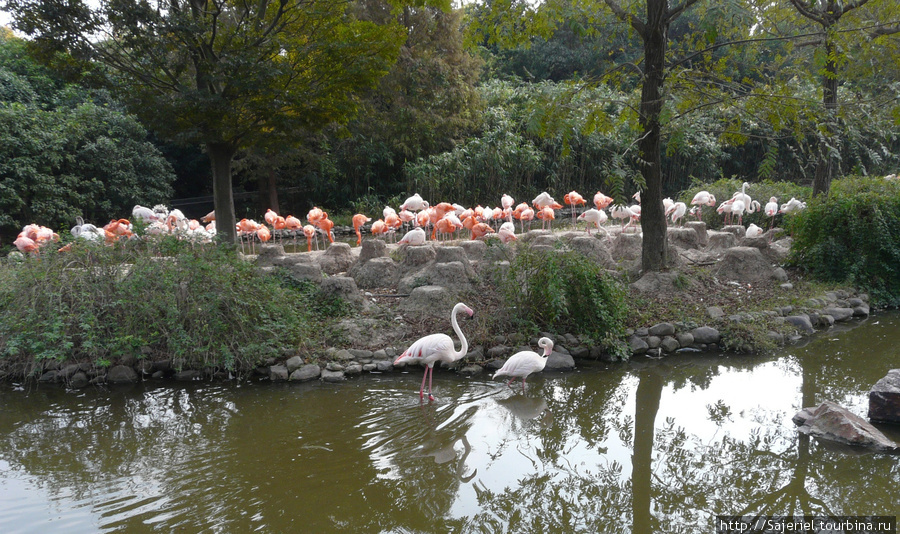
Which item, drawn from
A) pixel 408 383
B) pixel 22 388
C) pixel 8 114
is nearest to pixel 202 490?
pixel 408 383

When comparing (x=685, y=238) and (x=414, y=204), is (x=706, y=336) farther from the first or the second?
(x=414, y=204)

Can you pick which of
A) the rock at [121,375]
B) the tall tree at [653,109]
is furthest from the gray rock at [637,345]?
the rock at [121,375]

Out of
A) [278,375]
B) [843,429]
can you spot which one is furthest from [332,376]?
[843,429]

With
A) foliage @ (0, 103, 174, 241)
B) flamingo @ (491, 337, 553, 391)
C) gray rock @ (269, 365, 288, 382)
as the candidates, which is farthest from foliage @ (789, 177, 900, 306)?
foliage @ (0, 103, 174, 241)

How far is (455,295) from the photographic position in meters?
7.25

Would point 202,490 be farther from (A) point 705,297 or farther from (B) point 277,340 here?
(A) point 705,297

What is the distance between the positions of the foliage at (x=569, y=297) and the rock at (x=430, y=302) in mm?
698

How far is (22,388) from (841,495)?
22.7 ft

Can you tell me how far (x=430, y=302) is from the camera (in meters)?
7.10

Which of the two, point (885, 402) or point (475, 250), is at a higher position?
point (475, 250)

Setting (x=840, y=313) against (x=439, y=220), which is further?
(x=439, y=220)

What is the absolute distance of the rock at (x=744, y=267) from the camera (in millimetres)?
8539

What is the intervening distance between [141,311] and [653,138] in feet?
20.2

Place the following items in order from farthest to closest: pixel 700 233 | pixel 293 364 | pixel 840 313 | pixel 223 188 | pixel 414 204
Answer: pixel 414 204 → pixel 700 233 → pixel 223 188 → pixel 840 313 → pixel 293 364
